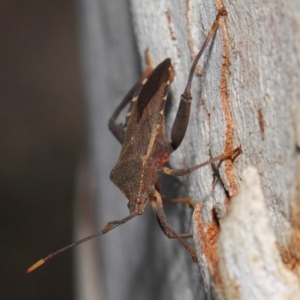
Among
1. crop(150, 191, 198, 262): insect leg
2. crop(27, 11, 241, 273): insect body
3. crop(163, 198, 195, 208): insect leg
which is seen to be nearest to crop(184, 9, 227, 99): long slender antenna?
crop(27, 11, 241, 273): insect body

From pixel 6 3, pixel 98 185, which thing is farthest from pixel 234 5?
pixel 6 3

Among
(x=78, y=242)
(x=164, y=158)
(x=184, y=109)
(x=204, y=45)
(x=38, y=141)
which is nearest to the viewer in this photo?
(x=204, y=45)

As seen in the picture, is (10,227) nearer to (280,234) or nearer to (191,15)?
(191,15)

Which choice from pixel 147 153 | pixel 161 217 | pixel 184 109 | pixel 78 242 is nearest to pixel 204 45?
pixel 184 109

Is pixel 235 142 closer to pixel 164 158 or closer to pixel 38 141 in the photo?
pixel 164 158

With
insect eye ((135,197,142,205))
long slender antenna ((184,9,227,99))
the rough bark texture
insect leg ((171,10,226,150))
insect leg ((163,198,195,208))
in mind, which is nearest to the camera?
the rough bark texture

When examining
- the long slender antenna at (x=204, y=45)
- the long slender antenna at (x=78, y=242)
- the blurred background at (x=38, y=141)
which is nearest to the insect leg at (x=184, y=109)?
the long slender antenna at (x=204, y=45)

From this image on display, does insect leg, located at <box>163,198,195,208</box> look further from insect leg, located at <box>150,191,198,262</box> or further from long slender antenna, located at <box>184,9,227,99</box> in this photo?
long slender antenna, located at <box>184,9,227,99</box>
